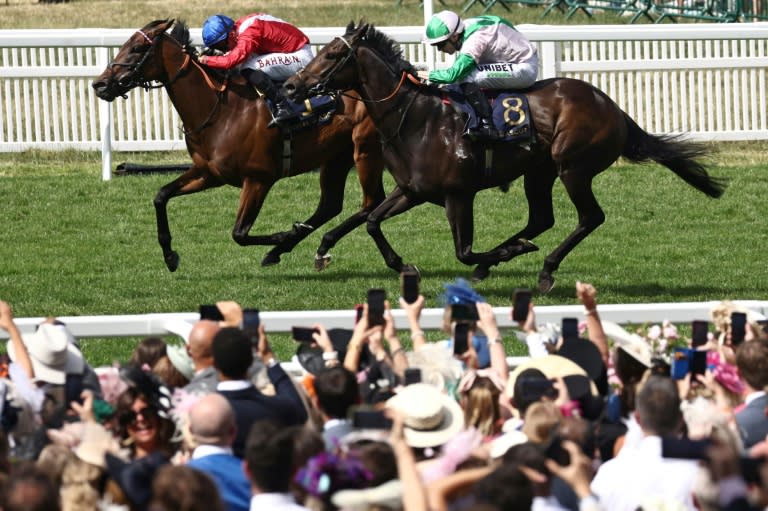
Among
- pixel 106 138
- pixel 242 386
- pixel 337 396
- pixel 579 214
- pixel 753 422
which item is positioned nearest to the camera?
pixel 337 396

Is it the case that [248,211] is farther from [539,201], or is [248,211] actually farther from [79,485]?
[79,485]

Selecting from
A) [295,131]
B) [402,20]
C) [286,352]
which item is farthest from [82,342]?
[402,20]

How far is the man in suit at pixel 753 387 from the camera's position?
5559 millimetres

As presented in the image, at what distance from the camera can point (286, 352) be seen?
972cm

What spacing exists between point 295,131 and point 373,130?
0.59 metres

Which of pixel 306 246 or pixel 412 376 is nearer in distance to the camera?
pixel 412 376

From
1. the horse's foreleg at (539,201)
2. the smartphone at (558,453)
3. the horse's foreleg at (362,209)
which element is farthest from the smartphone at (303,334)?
the horse's foreleg at (362,209)

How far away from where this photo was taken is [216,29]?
12.4 metres

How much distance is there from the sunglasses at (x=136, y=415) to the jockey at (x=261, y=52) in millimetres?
6797

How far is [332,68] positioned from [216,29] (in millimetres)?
1423

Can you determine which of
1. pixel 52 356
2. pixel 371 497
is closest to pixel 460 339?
pixel 52 356

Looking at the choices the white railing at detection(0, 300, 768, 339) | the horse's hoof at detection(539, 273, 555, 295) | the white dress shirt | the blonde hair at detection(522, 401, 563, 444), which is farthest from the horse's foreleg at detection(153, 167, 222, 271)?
the white dress shirt

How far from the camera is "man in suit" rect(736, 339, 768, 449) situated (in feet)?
18.2

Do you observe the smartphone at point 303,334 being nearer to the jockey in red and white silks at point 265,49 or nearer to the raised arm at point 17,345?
the raised arm at point 17,345
